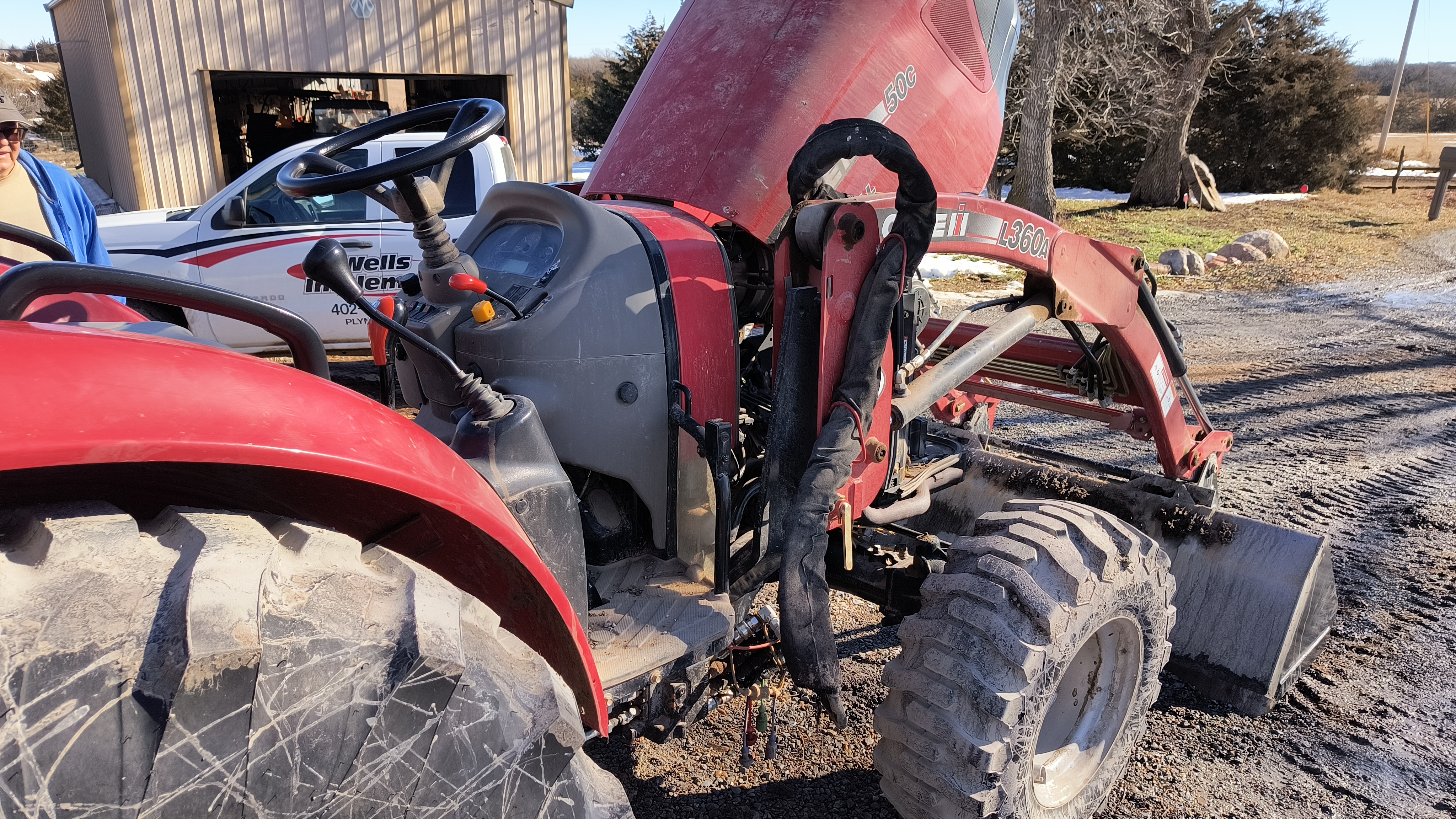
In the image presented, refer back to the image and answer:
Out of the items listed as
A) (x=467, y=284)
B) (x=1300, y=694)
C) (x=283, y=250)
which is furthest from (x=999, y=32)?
(x=283, y=250)

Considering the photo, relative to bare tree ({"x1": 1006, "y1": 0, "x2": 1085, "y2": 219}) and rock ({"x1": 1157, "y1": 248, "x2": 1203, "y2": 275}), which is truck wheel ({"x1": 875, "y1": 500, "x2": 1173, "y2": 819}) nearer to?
rock ({"x1": 1157, "y1": 248, "x2": 1203, "y2": 275})

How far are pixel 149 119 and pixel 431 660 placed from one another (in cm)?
1235

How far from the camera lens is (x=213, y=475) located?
4.25ft

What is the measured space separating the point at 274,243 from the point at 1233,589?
6.62 metres

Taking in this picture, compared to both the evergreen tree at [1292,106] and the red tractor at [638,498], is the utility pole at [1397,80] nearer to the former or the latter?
the evergreen tree at [1292,106]

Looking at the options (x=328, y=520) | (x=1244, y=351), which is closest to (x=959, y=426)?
(x=328, y=520)

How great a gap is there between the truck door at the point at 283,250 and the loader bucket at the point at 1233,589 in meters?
5.53

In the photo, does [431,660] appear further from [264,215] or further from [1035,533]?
[264,215]

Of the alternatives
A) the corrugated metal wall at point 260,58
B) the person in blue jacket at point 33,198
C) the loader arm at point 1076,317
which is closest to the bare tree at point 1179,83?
the corrugated metal wall at point 260,58

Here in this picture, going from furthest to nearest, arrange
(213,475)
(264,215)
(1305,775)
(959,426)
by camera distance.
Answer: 1. (264,215)
2. (959,426)
3. (1305,775)
4. (213,475)

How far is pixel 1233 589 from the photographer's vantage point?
10.6 ft

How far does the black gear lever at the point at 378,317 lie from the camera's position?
5.17 ft

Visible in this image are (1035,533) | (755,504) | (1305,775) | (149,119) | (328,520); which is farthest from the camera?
(149,119)

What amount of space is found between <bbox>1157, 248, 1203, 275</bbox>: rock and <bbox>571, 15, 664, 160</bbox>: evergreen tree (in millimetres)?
12985
